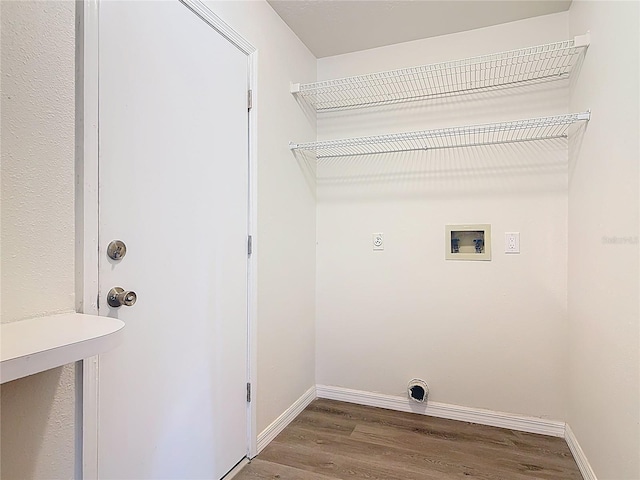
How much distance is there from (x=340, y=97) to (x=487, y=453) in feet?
7.56

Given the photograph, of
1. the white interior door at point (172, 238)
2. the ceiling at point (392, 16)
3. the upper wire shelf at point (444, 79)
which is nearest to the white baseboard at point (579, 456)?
the white interior door at point (172, 238)

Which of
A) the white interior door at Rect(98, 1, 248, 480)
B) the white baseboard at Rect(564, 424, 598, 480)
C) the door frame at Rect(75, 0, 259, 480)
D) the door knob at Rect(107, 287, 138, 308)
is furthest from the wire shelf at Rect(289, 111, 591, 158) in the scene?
the white baseboard at Rect(564, 424, 598, 480)

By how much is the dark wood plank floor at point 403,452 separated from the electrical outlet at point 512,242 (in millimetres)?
1061

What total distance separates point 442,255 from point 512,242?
41cm

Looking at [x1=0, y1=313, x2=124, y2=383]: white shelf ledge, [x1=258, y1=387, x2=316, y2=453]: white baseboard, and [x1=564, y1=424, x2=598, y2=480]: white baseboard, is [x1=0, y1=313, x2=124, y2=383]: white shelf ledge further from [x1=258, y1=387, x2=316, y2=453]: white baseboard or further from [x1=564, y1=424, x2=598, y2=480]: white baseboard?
[x1=564, y1=424, x2=598, y2=480]: white baseboard

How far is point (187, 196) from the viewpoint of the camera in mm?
1501

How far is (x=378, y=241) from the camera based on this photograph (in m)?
2.52

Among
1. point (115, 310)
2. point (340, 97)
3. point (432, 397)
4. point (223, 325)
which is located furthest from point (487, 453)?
point (340, 97)

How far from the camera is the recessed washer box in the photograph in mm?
2287

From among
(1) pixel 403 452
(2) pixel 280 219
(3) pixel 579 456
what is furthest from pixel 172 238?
(3) pixel 579 456

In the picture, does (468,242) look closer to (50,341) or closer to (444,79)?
(444,79)

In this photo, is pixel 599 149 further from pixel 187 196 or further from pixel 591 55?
pixel 187 196

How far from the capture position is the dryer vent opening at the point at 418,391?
236cm

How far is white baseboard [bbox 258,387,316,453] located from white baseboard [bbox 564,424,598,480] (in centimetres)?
152
